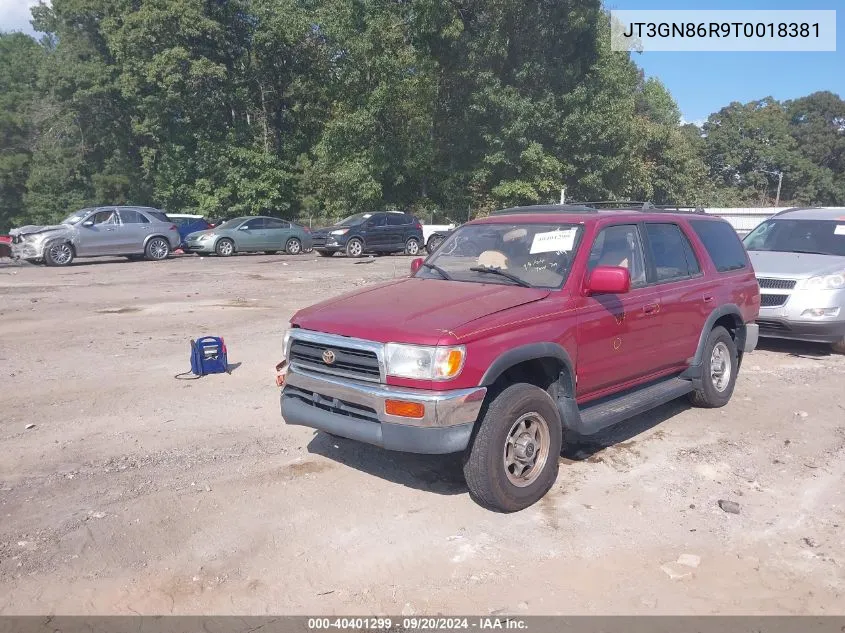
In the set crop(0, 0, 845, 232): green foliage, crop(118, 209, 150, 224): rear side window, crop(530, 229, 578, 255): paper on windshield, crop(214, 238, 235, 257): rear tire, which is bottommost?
crop(214, 238, 235, 257): rear tire

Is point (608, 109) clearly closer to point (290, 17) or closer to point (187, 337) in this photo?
point (290, 17)

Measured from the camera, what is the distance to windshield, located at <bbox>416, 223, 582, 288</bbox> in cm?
520

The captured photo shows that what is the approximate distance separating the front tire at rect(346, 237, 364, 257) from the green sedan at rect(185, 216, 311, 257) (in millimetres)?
2990

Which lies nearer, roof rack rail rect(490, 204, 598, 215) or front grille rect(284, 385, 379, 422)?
front grille rect(284, 385, 379, 422)

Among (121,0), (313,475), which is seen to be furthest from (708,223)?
(121,0)

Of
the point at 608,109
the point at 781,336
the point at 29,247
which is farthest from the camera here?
the point at 608,109

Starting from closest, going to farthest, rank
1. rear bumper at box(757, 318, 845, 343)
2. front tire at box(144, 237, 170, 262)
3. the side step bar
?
the side step bar
rear bumper at box(757, 318, 845, 343)
front tire at box(144, 237, 170, 262)

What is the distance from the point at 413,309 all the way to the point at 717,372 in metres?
3.76

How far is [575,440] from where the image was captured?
19.9 feet

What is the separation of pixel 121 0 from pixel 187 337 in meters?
33.1

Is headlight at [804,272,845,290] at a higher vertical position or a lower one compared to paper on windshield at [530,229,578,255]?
lower

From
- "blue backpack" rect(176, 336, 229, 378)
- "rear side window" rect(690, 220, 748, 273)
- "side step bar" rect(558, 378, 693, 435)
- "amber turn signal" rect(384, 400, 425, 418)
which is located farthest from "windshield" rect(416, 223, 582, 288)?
"blue backpack" rect(176, 336, 229, 378)

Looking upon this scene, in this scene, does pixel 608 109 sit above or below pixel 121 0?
below

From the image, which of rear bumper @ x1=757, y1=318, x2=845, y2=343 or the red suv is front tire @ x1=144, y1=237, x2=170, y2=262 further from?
rear bumper @ x1=757, y1=318, x2=845, y2=343
